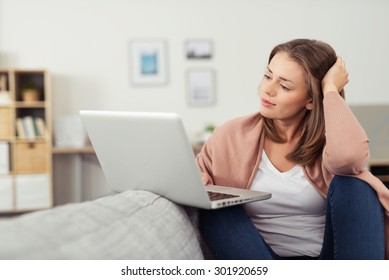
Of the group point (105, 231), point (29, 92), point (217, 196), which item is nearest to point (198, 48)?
point (29, 92)

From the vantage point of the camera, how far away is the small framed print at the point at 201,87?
3734 millimetres

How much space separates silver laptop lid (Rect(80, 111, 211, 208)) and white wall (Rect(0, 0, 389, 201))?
8.91 ft

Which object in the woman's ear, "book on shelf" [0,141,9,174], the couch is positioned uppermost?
the woman's ear

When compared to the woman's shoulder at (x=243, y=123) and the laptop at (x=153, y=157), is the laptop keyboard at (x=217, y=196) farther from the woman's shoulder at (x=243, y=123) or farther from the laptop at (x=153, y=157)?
the woman's shoulder at (x=243, y=123)

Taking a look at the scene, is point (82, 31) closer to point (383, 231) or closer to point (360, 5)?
point (360, 5)

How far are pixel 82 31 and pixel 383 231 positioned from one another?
3.08 metres

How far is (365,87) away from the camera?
10.4 feet

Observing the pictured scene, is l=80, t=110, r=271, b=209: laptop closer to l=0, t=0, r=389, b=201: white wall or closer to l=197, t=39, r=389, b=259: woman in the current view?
l=197, t=39, r=389, b=259: woman

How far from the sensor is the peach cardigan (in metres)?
0.93

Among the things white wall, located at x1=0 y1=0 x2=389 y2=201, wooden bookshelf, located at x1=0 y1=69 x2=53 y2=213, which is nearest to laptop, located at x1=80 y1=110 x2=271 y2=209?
wooden bookshelf, located at x1=0 y1=69 x2=53 y2=213

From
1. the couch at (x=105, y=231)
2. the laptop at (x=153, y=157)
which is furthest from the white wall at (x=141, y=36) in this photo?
the couch at (x=105, y=231)

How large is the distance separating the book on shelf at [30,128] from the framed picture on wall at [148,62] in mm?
713
